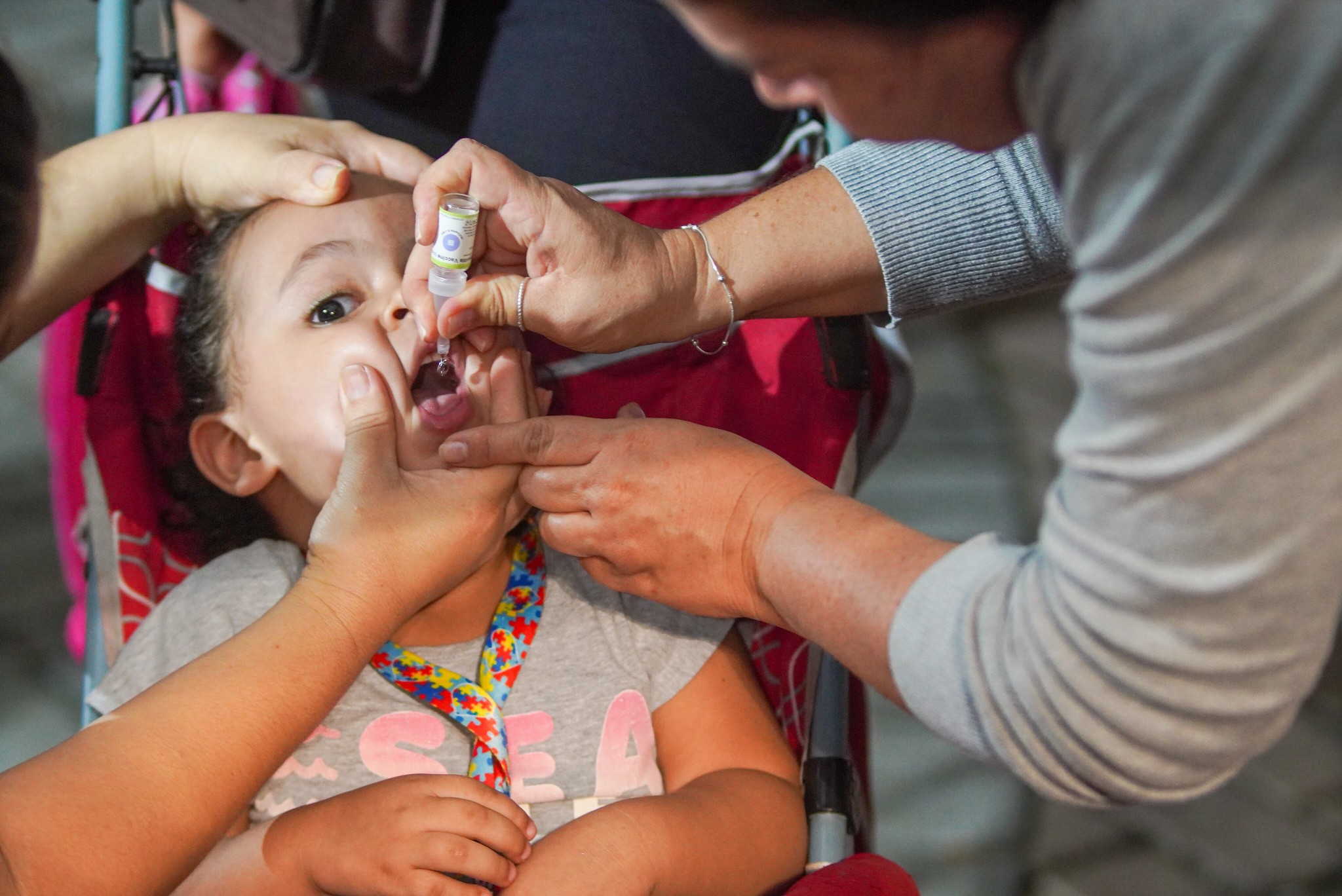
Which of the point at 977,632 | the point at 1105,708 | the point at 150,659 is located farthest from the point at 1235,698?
the point at 150,659

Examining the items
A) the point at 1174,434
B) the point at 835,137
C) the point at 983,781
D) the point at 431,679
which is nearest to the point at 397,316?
the point at 431,679

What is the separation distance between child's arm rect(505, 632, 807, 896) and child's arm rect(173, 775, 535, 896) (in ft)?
0.24

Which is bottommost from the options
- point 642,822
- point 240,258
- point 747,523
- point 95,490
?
point 642,822

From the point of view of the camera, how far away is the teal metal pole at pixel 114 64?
5.61ft

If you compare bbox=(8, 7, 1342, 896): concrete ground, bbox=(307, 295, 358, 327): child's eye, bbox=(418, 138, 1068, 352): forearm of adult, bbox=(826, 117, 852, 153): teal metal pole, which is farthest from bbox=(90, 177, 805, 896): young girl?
bbox=(8, 7, 1342, 896): concrete ground

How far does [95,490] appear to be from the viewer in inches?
62.4

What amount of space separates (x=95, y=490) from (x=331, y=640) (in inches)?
24.5

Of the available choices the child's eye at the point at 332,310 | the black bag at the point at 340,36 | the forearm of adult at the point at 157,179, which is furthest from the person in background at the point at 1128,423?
the black bag at the point at 340,36

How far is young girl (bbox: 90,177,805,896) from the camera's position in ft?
4.12

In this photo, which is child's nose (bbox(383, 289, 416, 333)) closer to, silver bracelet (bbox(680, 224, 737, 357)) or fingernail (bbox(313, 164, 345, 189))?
fingernail (bbox(313, 164, 345, 189))

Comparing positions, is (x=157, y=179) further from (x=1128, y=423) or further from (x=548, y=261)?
(x=1128, y=423)

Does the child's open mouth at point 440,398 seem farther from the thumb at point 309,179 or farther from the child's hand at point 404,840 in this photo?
the child's hand at point 404,840

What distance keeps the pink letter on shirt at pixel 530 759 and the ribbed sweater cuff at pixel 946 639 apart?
586 mm

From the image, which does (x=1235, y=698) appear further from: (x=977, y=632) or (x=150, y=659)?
(x=150, y=659)
